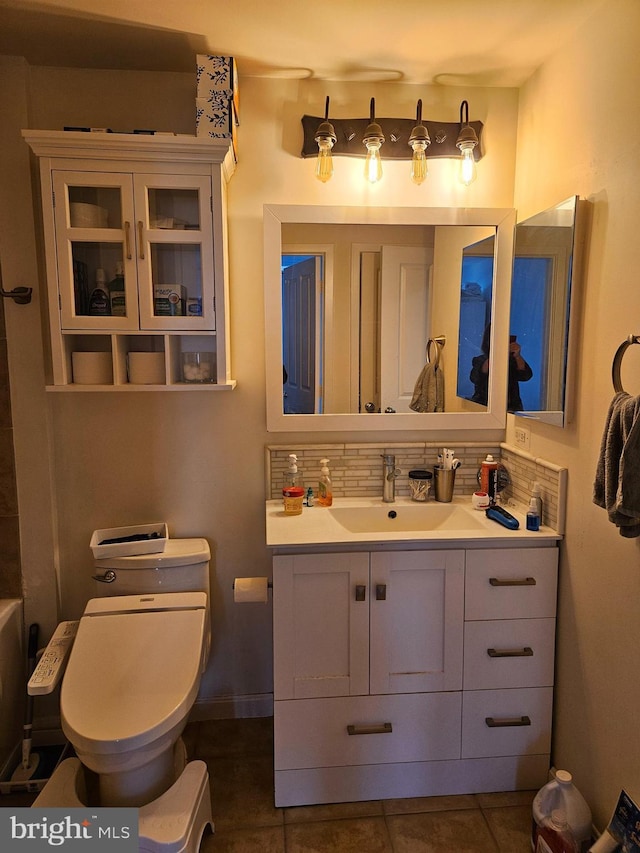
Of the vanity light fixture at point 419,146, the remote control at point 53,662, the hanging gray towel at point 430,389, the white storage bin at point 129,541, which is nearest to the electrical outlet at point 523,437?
the hanging gray towel at point 430,389

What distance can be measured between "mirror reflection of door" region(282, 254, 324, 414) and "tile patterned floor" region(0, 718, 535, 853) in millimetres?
1306

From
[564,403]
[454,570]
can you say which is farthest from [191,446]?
[564,403]

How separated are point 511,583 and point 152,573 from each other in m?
1.20

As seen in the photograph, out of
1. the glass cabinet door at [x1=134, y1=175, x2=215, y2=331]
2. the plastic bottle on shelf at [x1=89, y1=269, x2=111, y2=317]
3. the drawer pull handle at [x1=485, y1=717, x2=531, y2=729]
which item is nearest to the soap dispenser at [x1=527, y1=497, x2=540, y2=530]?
the drawer pull handle at [x1=485, y1=717, x2=531, y2=729]

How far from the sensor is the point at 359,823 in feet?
5.69

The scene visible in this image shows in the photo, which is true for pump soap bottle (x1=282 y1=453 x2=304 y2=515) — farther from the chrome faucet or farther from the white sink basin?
the chrome faucet

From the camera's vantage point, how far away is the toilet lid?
143cm

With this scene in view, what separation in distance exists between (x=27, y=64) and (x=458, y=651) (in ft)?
7.84

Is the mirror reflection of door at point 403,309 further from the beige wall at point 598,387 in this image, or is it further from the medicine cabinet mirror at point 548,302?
the beige wall at point 598,387

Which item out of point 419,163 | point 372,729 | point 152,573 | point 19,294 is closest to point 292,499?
point 152,573

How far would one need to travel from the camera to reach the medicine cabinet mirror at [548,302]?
1666 millimetres

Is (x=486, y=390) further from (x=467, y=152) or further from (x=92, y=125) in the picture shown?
(x=92, y=125)

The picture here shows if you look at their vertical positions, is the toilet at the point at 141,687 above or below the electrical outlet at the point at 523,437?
below

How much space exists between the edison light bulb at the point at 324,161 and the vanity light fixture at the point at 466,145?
45 cm
